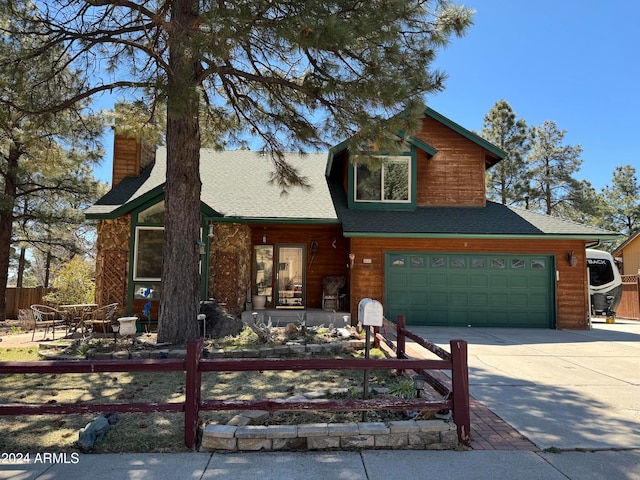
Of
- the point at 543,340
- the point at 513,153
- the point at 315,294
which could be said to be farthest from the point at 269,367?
the point at 513,153

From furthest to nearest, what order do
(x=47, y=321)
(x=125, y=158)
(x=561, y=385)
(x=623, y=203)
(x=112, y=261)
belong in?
(x=623, y=203)
(x=125, y=158)
(x=112, y=261)
(x=47, y=321)
(x=561, y=385)

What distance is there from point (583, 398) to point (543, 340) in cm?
476

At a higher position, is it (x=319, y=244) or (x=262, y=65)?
(x=262, y=65)

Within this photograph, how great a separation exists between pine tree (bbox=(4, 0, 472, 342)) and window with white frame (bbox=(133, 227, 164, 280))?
345cm

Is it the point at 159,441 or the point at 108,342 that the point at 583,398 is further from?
the point at 108,342

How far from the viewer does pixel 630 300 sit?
665 inches

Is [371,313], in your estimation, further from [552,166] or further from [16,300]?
[552,166]

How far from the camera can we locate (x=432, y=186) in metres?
12.7

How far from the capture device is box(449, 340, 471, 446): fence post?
141 inches

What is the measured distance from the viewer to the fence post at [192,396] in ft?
11.3

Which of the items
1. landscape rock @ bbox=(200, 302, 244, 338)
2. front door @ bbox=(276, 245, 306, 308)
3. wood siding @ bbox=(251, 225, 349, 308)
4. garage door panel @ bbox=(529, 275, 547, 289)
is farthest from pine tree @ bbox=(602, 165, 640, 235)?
landscape rock @ bbox=(200, 302, 244, 338)

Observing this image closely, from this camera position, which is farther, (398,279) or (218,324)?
(398,279)

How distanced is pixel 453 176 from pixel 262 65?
7.33 meters

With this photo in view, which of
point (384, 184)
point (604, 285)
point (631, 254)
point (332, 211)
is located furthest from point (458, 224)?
point (631, 254)
